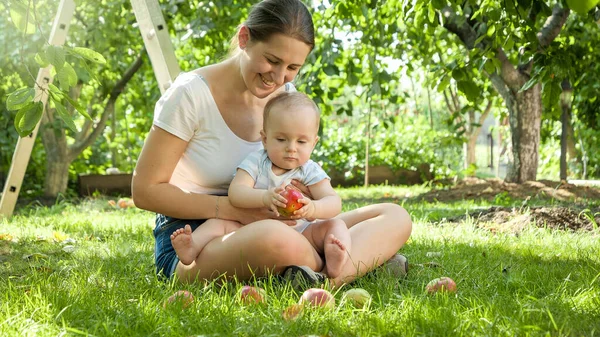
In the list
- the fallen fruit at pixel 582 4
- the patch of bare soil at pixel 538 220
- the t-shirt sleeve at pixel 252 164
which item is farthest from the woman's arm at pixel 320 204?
the patch of bare soil at pixel 538 220

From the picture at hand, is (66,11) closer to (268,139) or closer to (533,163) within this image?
(268,139)

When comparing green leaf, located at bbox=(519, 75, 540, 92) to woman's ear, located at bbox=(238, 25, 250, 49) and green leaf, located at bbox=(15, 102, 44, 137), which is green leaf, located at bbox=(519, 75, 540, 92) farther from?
green leaf, located at bbox=(15, 102, 44, 137)

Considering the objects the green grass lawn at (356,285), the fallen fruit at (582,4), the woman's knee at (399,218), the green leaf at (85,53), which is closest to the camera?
the fallen fruit at (582,4)

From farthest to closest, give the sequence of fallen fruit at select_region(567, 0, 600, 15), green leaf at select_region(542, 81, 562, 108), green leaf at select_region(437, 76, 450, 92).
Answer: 1. green leaf at select_region(437, 76, 450, 92)
2. green leaf at select_region(542, 81, 562, 108)
3. fallen fruit at select_region(567, 0, 600, 15)

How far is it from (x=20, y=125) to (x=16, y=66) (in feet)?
18.8

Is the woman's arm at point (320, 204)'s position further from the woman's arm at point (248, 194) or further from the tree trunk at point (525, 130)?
the tree trunk at point (525, 130)

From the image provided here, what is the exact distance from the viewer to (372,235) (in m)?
2.48

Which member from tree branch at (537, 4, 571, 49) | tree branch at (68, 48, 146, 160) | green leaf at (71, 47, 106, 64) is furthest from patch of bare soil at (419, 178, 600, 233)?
tree branch at (68, 48, 146, 160)

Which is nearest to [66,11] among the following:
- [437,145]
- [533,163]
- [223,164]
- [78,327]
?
[223,164]

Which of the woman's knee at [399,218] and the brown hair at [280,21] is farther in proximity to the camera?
the woman's knee at [399,218]

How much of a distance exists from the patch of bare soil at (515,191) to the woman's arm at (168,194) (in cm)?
375

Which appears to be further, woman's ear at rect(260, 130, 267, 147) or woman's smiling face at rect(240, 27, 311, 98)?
woman's ear at rect(260, 130, 267, 147)

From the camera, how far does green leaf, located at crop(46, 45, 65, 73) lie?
1.91m

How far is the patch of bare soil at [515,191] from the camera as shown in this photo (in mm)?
5930
